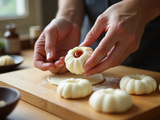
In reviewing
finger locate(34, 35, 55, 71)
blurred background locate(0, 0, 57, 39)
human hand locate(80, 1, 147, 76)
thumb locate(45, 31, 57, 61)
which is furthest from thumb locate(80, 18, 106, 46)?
blurred background locate(0, 0, 57, 39)

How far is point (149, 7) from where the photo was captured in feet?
4.50

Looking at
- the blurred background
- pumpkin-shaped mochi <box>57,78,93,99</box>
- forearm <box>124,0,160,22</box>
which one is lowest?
the blurred background

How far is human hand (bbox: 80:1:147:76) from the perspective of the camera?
1.20 meters

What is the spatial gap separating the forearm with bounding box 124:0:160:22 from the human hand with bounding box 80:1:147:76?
0.02 m

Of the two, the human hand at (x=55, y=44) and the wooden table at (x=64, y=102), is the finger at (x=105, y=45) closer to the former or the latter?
the wooden table at (x=64, y=102)

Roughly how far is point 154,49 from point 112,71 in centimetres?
37

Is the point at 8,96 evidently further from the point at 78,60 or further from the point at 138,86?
the point at 138,86

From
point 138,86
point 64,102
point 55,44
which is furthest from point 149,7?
point 64,102

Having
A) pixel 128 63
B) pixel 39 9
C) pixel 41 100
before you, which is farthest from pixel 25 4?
pixel 41 100

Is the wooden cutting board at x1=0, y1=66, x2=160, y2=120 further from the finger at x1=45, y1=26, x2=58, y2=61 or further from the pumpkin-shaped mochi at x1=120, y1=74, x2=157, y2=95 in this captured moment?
the finger at x1=45, y1=26, x2=58, y2=61

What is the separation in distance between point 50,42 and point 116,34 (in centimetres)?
48

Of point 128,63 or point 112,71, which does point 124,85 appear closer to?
point 112,71

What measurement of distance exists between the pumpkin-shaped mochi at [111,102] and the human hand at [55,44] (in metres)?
0.53

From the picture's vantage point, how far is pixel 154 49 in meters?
1.70
